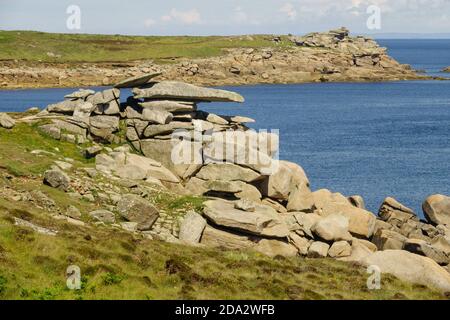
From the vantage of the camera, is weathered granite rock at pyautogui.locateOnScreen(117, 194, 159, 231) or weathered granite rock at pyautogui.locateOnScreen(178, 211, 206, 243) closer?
weathered granite rock at pyautogui.locateOnScreen(117, 194, 159, 231)

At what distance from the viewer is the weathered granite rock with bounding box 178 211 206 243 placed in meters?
41.5

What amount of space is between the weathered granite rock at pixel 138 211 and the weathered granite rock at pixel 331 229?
11185mm

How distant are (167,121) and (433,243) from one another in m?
22.3

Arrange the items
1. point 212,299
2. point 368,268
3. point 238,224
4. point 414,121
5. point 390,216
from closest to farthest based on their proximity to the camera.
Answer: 1. point 212,299
2. point 368,268
3. point 238,224
4. point 390,216
5. point 414,121

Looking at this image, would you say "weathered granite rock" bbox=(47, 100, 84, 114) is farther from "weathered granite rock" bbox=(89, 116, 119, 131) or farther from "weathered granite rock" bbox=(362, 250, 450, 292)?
"weathered granite rock" bbox=(362, 250, 450, 292)

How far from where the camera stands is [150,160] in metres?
51.8

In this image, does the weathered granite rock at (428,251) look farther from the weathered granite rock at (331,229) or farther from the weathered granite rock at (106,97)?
the weathered granite rock at (106,97)

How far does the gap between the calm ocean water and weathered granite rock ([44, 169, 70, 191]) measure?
34665mm

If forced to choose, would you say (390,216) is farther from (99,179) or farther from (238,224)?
(99,179)

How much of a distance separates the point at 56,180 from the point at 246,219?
39.8 feet

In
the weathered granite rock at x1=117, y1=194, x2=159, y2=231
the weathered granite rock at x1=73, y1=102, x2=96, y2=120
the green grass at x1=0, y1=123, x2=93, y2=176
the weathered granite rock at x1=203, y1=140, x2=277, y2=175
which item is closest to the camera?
the weathered granite rock at x1=117, y1=194, x2=159, y2=231

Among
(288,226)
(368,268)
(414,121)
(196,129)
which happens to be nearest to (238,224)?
(288,226)

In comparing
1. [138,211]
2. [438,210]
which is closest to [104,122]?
[138,211]

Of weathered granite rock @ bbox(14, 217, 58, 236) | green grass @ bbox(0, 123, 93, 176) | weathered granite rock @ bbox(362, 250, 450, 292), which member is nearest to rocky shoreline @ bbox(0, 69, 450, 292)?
weathered granite rock @ bbox(362, 250, 450, 292)
